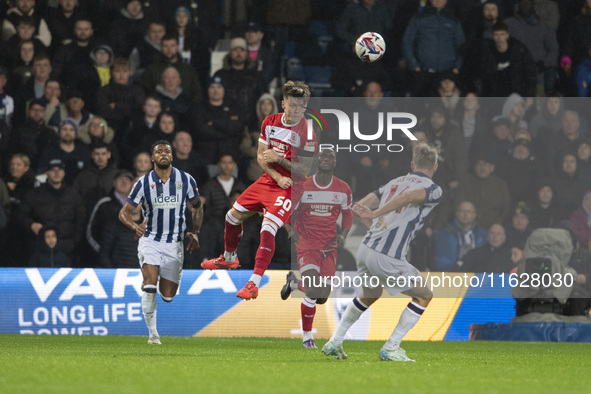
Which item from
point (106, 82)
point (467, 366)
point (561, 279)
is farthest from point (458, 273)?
point (106, 82)

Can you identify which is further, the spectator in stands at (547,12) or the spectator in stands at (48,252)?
the spectator in stands at (547,12)

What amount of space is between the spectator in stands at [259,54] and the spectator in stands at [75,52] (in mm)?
2612

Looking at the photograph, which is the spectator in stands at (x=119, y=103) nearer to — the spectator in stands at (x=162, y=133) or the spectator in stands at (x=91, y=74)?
the spectator in stands at (x=91, y=74)

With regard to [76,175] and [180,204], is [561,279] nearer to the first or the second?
[180,204]

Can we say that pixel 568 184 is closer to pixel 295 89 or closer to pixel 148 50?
pixel 295 89

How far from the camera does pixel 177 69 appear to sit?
653 inches

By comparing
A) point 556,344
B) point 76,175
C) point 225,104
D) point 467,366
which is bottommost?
point 556,344

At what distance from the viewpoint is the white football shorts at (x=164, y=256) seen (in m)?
12.3

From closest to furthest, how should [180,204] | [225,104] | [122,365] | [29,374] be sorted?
[29,374], [122,365], [180,204], [225,104]

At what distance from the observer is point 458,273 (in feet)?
47.7

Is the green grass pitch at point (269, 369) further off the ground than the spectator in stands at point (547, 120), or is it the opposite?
the spectator in stands at point (547, 120)

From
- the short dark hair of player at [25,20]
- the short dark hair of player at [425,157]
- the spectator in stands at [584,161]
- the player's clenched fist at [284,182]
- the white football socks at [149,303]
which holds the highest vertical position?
the short dark hair of player at [25,20]

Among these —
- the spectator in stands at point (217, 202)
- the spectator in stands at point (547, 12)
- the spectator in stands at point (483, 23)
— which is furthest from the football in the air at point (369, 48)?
the spectator in stands at point (547, 12)

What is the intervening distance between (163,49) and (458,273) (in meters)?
5.96
